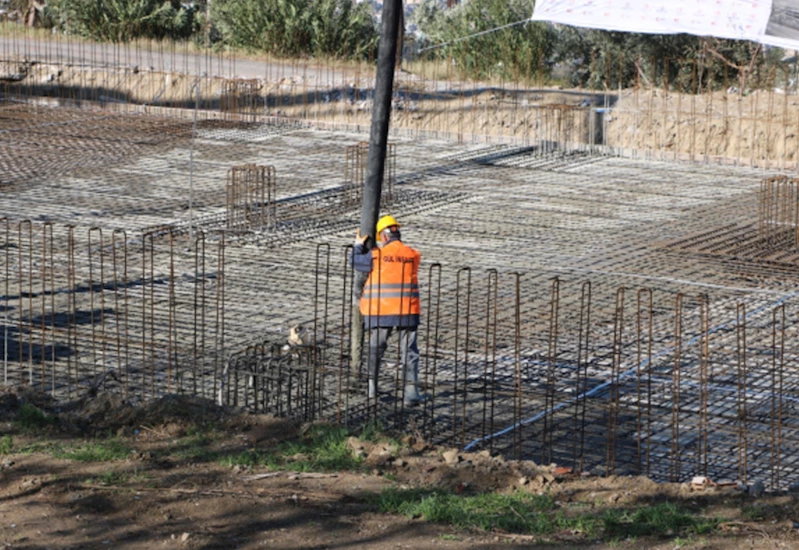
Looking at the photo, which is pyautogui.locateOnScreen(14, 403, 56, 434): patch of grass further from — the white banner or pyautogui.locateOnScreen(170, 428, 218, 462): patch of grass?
the white banner

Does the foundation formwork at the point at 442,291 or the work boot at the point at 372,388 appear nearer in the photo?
the foundation formwork at the point at 442,291

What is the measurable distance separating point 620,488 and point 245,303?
530 cm

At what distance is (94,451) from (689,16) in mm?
10244

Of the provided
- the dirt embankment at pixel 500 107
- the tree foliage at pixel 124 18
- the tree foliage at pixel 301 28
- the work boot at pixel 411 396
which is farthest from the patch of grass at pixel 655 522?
the tree foliage at pixel 124 18

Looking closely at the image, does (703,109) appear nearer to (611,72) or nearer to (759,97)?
(759,97)

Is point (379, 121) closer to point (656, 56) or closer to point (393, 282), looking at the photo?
point (393, 282)

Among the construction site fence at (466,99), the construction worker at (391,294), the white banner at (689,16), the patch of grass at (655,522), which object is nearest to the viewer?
the patch of grass at (655,522)

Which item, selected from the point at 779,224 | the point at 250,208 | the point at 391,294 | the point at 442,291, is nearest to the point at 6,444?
the point at 391,294

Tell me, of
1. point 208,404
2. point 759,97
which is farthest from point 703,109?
point 208,404

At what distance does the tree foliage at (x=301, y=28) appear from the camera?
30.5 m

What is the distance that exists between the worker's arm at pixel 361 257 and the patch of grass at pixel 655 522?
285 centimetres

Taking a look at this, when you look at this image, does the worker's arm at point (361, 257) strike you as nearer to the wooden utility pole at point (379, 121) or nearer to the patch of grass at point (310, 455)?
the wooden utility pole at point (379, 121)

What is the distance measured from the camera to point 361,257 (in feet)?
26.7

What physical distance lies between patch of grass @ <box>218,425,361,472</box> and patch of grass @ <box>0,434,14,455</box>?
1.15 m
